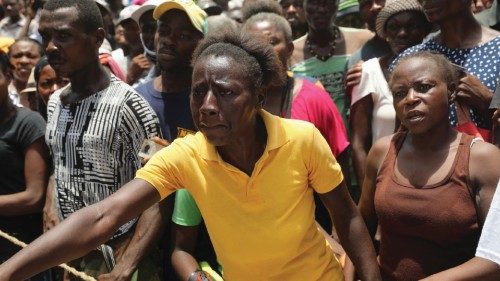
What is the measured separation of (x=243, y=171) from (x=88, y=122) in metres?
1.16

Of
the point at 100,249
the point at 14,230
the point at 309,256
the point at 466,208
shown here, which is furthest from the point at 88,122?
the point at 466,208

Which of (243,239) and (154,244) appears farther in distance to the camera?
(154,244)

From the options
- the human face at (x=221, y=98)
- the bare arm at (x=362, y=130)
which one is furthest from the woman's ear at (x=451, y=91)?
the bare arm at (x=362, y=130)

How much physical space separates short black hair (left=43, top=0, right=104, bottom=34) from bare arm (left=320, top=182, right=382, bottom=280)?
5.32 feet

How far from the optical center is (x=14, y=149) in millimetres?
4301

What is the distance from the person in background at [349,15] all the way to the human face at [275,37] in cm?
189

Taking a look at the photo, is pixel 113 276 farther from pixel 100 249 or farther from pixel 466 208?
pixel 466 208

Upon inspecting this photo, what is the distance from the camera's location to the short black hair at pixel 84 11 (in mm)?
3928

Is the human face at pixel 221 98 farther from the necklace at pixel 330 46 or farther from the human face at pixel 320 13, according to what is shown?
the human face at pixel 320 13

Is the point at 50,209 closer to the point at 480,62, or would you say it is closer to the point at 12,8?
the point at 480,62

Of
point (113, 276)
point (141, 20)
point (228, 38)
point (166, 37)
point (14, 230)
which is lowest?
point (14, 230)

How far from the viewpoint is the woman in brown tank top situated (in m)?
3.00

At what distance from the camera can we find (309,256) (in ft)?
9.67

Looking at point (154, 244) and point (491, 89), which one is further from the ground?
point (491, 89)
